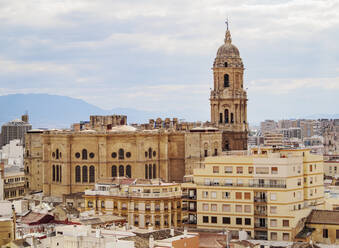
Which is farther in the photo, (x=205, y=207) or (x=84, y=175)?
(x=84, y=175)

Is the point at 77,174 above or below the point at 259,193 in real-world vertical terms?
above

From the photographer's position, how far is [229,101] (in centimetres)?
11169

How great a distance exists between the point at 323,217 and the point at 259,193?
17.7ft

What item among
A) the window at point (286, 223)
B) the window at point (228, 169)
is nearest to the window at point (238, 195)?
the window at point (228, 169)

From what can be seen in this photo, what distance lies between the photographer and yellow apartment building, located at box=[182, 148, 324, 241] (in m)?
61.9

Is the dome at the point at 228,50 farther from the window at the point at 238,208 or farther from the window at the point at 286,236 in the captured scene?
the window at the point at 286,236

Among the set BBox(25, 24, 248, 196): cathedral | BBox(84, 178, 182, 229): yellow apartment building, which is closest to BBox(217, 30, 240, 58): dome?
BBox(25, 24, 248, 196): cathedral

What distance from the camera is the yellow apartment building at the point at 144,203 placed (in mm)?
71562

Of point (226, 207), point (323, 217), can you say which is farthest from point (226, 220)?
point (323, 217)

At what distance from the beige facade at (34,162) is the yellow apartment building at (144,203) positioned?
3619 centimetres

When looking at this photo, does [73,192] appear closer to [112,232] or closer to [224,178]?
[224,178]

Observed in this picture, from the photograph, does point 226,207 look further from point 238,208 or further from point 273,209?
point 273,209

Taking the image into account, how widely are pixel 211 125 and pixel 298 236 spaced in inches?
2021

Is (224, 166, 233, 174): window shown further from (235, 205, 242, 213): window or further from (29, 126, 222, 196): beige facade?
(29, 126, 222, 196): beige facade
